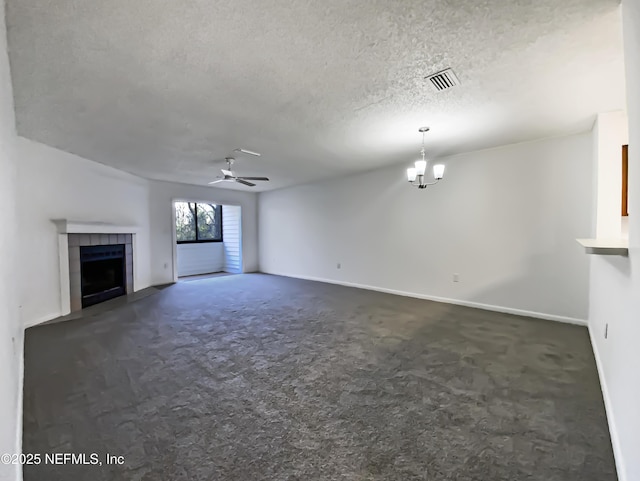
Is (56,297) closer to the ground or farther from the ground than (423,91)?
closer to the ground

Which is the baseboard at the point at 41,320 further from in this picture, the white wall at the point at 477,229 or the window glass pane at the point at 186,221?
the white wall at the point at 477,229

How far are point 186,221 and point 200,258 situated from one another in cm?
116

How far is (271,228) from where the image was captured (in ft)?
27.4

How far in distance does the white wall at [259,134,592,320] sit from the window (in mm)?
3752

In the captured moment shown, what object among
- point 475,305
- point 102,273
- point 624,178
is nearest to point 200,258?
point 102,273

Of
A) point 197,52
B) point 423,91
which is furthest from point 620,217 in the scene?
point 197,52

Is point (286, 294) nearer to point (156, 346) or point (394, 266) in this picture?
point (394, 266)

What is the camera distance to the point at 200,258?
868 centimetres

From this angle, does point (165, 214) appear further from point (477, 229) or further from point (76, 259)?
point (477, 229)

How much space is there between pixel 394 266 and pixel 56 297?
216 inches

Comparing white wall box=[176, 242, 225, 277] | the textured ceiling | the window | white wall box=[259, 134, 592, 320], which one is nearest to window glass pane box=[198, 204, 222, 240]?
the window

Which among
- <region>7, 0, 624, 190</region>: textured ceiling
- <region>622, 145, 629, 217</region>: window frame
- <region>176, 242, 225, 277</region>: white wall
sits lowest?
<region>176, 242, 225, 277</region>: white wall

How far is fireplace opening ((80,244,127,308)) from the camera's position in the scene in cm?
482

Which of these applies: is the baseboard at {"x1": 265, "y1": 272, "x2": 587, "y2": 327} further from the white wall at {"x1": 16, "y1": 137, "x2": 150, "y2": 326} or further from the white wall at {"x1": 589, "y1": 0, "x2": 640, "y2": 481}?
the white wall at {"x1": 16, "y1": 137, "x2": 150, "y2": 326}
